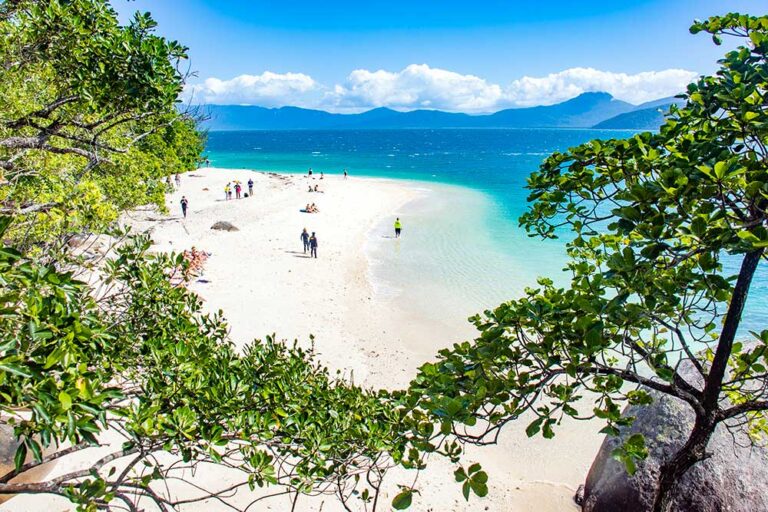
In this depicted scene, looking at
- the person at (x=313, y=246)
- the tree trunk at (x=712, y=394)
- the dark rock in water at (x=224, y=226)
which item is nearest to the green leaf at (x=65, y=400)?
the tree trunk at (x=712, y=394)

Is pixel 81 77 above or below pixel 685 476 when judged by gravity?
above

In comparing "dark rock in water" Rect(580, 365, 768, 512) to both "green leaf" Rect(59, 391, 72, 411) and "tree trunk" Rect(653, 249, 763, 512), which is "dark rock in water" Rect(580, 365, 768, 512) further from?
"green leaf" Rect(59, 391, 72, 411)

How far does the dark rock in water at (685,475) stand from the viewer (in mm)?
7961

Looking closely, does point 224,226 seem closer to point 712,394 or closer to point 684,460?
point 684,460

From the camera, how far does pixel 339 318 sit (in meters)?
20.0

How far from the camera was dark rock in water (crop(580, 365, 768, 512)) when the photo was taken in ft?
26.1

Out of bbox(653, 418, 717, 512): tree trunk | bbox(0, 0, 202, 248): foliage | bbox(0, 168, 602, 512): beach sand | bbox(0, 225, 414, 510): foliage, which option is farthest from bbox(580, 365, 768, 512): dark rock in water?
bbox(0, 0, 202, 248): foliage

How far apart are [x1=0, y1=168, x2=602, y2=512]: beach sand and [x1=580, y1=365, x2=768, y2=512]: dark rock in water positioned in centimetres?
164

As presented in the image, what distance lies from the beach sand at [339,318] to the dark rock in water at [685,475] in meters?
1.64

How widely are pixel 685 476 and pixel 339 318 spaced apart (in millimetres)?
13901

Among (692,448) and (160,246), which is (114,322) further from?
(160,246)

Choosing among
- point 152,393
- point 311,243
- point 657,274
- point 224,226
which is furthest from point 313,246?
point 657,274

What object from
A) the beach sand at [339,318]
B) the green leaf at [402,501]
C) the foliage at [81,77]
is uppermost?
the foliage at [81,77]

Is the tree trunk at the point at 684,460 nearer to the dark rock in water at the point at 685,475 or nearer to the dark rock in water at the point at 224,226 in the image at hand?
the dark rock in water at the point at 685,475
